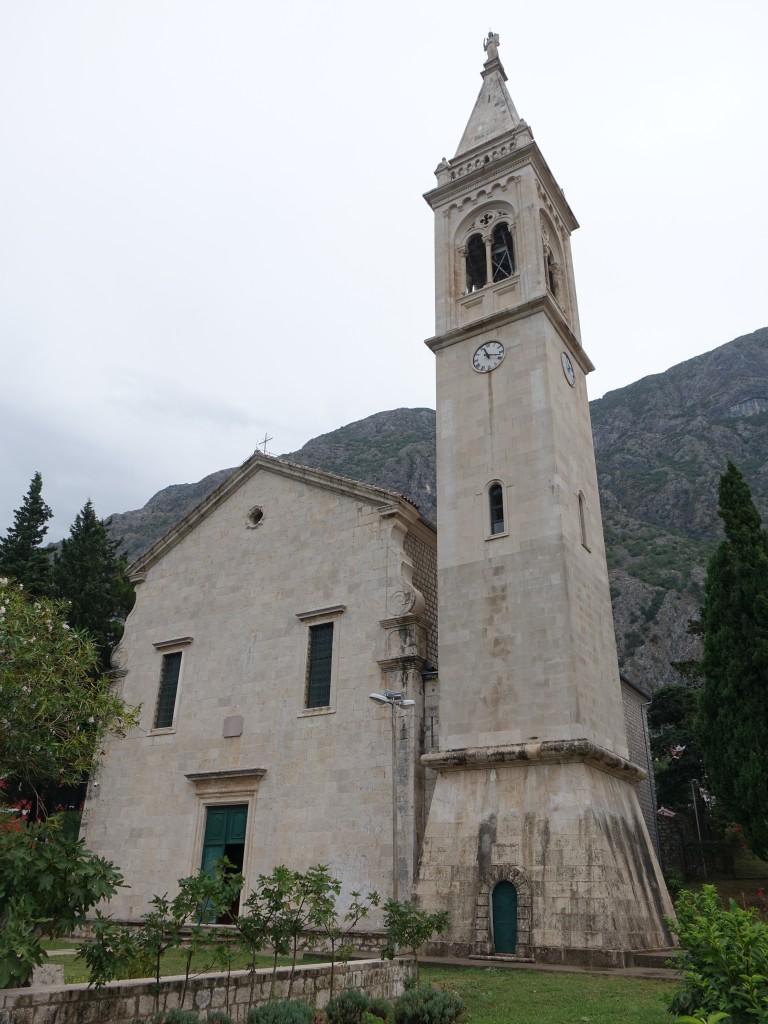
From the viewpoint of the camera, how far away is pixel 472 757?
17906mm

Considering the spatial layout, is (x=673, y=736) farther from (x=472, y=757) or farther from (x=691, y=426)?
(x=691, y=426)

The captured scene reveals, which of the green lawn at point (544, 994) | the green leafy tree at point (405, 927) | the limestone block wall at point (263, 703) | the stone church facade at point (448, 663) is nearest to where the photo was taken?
the green lawn at point (544, 994)

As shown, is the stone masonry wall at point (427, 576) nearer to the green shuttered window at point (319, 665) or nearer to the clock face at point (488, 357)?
the green shuttered window at point (319, 665)

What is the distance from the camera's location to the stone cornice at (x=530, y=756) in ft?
55.5

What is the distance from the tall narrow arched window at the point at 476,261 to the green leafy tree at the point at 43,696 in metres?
16.8

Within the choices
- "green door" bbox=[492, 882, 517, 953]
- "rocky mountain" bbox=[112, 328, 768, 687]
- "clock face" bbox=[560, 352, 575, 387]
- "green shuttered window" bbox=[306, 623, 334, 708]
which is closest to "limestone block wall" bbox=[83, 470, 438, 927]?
"green shuttered window" bbox=[306, 623, 334, 708]

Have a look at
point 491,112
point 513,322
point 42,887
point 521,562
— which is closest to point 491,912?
point 521,562

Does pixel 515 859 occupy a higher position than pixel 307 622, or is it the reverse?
pixel 307 622

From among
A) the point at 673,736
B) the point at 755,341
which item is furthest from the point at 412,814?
the point at 755,341

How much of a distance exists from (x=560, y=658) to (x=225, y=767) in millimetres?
10054

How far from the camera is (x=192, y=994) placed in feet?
29.3

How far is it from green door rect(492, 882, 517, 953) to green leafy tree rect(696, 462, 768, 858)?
838 cm

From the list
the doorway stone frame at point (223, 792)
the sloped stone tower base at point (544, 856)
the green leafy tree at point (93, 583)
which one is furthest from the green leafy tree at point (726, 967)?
the green leafy tree at point (93, 583)

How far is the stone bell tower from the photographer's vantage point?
16156mm
